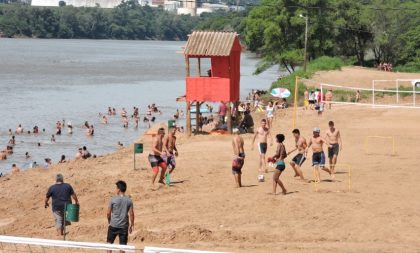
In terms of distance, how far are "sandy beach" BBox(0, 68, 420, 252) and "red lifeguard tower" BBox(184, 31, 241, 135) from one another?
3917mm

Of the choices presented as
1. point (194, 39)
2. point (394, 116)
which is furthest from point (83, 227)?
point (394, 116)

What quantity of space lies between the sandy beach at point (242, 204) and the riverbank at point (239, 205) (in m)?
0.02

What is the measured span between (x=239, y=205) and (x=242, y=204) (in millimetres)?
88

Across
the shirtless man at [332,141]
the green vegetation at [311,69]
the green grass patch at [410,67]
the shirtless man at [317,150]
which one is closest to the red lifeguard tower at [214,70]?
the shirtless man at [332,141]

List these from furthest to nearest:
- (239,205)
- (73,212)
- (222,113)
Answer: (222,113), (239,205), (73,212)

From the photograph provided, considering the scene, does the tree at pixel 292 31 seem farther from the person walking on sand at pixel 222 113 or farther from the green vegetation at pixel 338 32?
the person walking on sand at pixel 222 113

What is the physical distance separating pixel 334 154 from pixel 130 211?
916 centimetres

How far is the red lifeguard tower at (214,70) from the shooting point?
1286 inches

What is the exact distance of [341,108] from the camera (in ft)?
135

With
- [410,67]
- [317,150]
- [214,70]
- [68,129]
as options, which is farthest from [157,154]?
[410,67]

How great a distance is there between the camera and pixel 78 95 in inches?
2908

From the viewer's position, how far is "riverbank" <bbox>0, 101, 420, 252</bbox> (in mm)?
15242

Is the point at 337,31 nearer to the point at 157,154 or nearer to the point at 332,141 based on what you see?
the point at 332,141

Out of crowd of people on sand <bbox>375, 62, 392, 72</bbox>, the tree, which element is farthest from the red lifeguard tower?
Answer: crowd of people on sand <bbox>375, 62, 392, 72</bbox>
